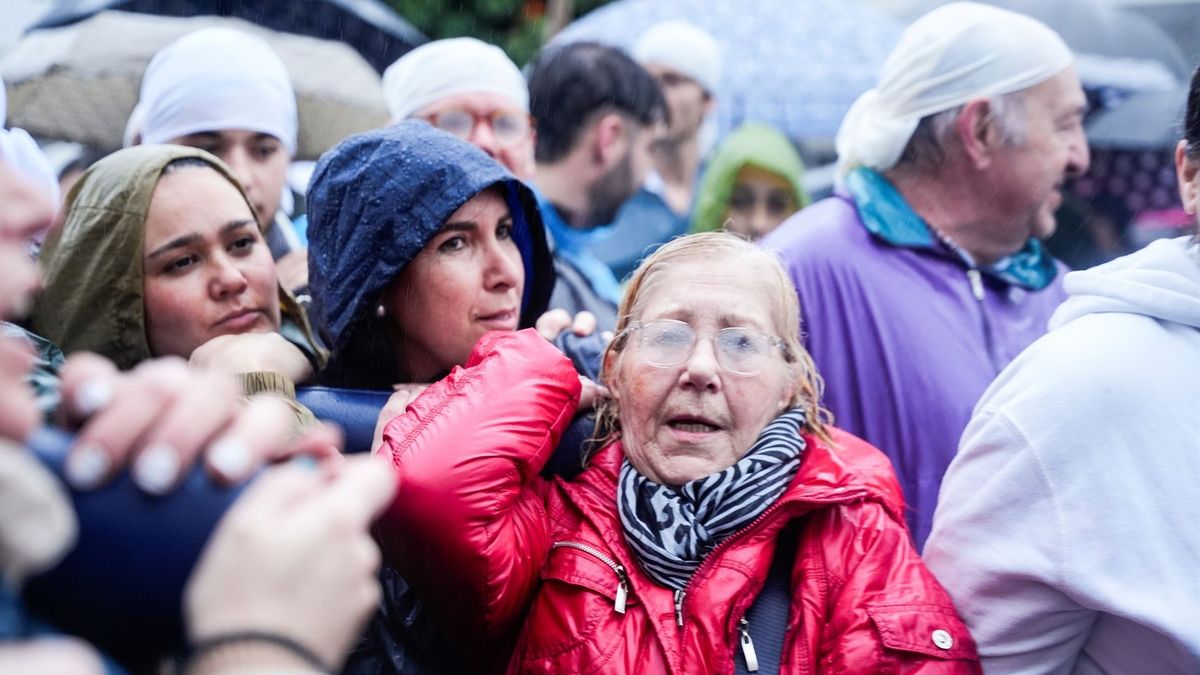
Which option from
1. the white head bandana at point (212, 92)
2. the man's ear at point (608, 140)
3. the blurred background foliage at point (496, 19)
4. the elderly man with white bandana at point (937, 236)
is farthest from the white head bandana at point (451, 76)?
the blurred background foliage at point (496, 19)

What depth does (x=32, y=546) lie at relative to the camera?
88 cm

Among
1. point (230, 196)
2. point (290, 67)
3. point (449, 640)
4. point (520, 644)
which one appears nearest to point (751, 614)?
point (520, 644)

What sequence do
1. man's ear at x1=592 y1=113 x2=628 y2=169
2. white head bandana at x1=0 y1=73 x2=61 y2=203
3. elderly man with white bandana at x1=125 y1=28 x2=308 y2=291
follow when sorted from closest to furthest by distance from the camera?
white head bandana at x1=0 y1=73 x2=61 y2=203, elderly man with white bandana at x1=125 y1=28 x2=308 y2=291, man's ear at x1=592 y1=113 x2=628 y2=169

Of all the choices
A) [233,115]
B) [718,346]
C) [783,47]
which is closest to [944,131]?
[718,346]

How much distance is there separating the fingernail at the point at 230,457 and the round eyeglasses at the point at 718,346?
Result: 4.20 ft

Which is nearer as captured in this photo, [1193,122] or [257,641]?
[257,641]

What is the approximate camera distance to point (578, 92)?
429 cm

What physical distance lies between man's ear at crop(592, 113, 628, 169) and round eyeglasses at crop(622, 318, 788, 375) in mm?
2099

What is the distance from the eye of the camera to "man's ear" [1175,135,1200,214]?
6.75ft

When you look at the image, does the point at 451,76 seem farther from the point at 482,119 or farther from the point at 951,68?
the point at 951,68

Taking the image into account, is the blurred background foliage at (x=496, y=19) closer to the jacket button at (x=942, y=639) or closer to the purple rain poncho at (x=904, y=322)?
the purple rain poncho at (x=904, y=322)

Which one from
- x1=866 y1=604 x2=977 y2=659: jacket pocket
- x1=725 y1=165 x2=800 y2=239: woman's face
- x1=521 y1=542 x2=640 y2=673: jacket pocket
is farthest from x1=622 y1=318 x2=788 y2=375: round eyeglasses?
x1=725 y1=165 x2=800 y2=239: woman's face

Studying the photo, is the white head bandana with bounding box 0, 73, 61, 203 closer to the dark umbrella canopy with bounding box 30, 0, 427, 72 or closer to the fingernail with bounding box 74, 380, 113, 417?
the fingernail with bounding box 74, 380, 113, 417

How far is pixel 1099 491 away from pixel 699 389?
73 centimetres
